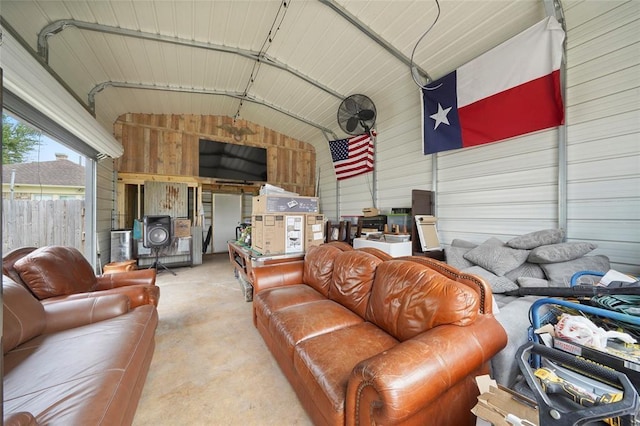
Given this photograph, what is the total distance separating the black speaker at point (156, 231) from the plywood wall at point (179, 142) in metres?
1.12

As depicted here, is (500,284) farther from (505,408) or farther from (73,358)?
(73,358)

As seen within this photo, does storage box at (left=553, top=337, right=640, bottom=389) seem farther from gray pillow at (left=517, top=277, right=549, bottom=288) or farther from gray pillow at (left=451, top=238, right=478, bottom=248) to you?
gray pillow at (left=451, top=238, right=478, bottom=248)

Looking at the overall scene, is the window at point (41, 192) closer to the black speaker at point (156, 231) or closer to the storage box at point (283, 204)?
the black speaker at point (156, 231)

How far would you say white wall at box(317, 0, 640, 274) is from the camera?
6.14ft

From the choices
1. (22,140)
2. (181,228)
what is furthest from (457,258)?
(181,228)

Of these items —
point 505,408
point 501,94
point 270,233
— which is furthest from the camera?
point 270,233

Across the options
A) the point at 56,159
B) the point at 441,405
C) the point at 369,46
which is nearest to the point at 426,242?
the point at 441,405

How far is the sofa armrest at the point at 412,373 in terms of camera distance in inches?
34.4

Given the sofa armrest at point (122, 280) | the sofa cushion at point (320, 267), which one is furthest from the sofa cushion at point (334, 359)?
the sofa armrest at point (122, 280)

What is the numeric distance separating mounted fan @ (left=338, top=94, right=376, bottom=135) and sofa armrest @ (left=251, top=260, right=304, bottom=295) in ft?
7.58

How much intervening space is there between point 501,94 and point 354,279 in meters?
2.46

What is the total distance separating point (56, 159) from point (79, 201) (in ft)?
3.03

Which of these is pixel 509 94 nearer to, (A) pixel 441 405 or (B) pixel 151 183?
(A) pixel 441 405

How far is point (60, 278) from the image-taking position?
1803mm
